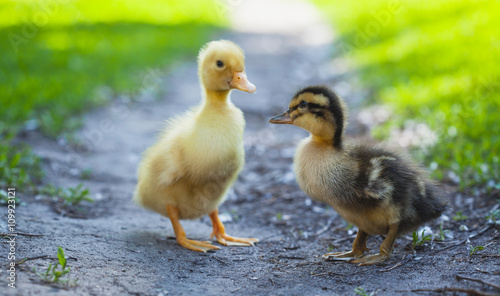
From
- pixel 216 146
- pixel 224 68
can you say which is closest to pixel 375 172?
pixel 216 146

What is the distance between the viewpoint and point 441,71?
870 centimetres

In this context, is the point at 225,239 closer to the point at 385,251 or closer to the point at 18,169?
the point at 385,251

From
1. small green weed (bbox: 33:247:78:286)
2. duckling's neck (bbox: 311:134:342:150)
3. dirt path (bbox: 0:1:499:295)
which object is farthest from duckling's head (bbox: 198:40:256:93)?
small green weed (bbox: 33:247:78:286)

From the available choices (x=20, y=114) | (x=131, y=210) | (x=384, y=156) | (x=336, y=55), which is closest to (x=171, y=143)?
(x=131, y=210)

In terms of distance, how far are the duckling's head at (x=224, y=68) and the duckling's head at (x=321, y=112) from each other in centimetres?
45

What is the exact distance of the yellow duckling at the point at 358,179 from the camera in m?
3.74

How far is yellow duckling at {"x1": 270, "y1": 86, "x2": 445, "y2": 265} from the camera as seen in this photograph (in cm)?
374

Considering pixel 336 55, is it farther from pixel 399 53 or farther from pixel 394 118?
pixel 394 118

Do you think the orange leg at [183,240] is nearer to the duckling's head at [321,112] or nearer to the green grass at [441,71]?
the duckling's head at [321,112]

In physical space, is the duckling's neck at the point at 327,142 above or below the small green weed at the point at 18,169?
above

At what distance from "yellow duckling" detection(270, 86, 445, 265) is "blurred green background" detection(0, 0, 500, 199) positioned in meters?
1.46

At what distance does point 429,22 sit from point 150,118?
760cm

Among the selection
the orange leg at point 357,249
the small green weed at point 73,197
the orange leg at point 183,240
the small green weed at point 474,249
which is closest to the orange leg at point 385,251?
the orange leg at point 357,249

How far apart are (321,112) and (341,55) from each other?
29.3 ft
